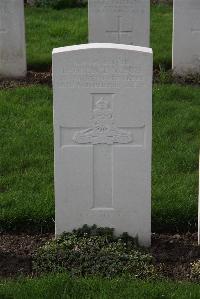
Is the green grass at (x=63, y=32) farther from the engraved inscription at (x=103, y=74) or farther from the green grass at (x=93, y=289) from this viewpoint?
the green grass at (x=93, y=289)

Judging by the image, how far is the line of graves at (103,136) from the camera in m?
5.27

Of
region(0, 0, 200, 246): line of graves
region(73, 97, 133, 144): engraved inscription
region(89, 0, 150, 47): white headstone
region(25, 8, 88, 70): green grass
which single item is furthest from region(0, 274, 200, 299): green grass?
region(25, 8, 88, 70): green grass

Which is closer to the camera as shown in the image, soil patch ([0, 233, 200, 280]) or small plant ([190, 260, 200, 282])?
small plant ([190, 260, 200, 282])

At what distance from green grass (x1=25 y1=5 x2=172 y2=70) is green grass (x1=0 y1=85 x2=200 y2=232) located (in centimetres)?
170

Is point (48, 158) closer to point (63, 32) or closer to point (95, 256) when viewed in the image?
point (95, 256)

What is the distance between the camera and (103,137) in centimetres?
539

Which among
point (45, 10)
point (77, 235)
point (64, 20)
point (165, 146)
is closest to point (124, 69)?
point (77, 235)

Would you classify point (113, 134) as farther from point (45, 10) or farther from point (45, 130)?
point (45, 10)

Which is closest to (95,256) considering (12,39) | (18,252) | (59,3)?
(18,252)

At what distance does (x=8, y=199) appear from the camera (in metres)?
6.17

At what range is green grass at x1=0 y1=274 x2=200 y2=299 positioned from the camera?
458 centimetres

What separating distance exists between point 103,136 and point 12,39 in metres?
4.94

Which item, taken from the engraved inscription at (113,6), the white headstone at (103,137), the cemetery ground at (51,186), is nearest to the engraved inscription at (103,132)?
the white headstone at (103,137)

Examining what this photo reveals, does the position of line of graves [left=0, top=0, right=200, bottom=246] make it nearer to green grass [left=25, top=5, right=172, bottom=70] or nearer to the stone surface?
the stone surface
